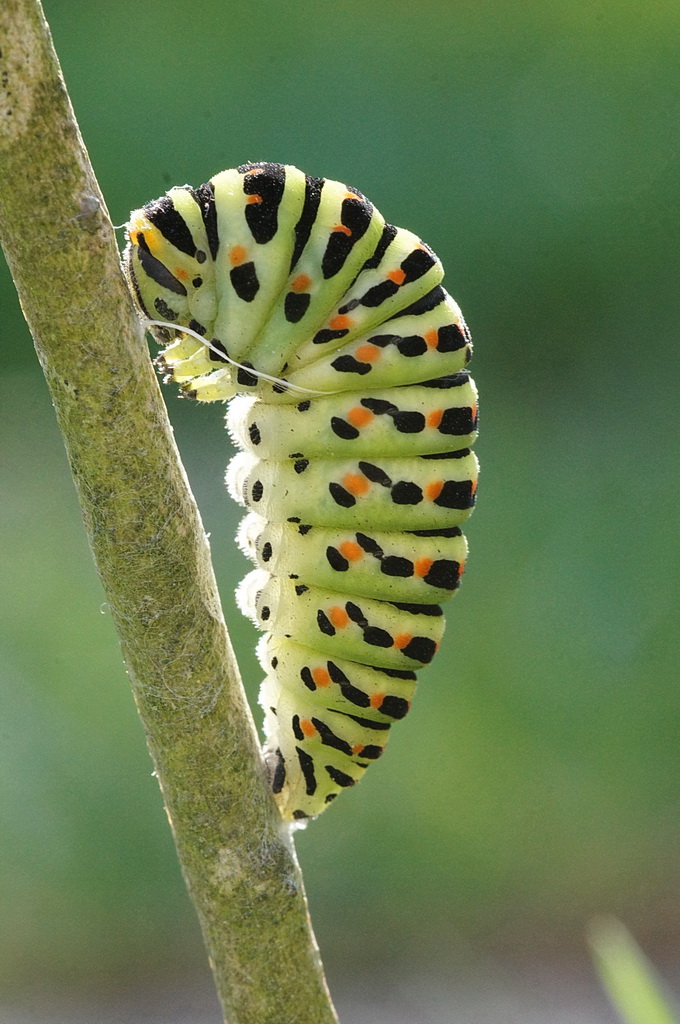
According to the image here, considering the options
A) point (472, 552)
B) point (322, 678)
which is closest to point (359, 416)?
point (322, 678)

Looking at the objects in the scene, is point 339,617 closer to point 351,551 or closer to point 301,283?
point 351,551

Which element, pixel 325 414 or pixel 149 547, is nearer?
pixel 149 547

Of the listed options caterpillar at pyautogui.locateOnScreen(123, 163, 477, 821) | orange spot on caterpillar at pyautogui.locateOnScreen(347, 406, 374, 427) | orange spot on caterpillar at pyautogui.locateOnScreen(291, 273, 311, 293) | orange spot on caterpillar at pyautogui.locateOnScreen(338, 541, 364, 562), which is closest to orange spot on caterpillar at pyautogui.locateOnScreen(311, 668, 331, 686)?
caterpillar at pyautogui.locateOnScreen(123, 163, 477, 821)

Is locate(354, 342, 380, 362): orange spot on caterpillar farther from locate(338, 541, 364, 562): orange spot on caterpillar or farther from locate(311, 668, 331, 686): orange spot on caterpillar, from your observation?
locate(311, 668, 331, 686): orange spot on caterpillar

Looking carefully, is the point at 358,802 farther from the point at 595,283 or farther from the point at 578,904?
the point at 595,283

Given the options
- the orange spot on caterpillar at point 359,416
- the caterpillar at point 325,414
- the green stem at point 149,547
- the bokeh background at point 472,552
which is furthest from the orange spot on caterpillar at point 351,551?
the bokeh background at point 472,552

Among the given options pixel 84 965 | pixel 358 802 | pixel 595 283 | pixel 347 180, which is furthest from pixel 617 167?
pixel 84 965
